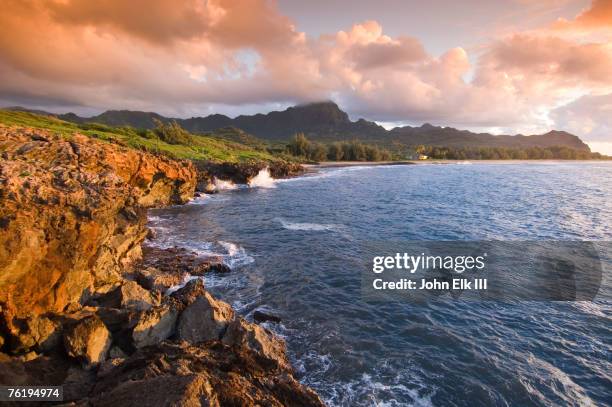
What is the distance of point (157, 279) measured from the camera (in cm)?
2022

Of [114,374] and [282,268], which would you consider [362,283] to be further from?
[114,374]

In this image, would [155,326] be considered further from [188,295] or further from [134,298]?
[134,298]

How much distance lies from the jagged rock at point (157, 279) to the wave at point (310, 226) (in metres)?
17.4

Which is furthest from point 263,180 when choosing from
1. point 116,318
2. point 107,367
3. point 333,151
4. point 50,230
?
point 333,151

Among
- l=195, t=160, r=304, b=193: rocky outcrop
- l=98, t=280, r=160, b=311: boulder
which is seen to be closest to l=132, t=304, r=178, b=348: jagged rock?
l=98, t=280, r=160, b=311: boulder

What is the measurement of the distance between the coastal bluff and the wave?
18.8m

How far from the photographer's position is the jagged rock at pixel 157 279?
19.8 metres

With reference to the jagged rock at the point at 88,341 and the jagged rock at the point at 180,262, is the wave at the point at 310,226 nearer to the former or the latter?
the jagged rock at the point at 180,262

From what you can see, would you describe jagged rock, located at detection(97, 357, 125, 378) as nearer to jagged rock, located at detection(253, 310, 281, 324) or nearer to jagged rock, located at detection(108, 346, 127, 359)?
jagged rock, located at detection(108, 346, 127, 359)

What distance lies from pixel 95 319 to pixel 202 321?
4.05m

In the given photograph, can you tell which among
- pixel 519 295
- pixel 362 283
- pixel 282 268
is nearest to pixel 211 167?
pixel 282 268

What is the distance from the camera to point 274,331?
1672 cm

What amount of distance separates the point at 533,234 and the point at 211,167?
62846mm

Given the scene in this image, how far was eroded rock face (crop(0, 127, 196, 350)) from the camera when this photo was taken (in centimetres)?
1180
